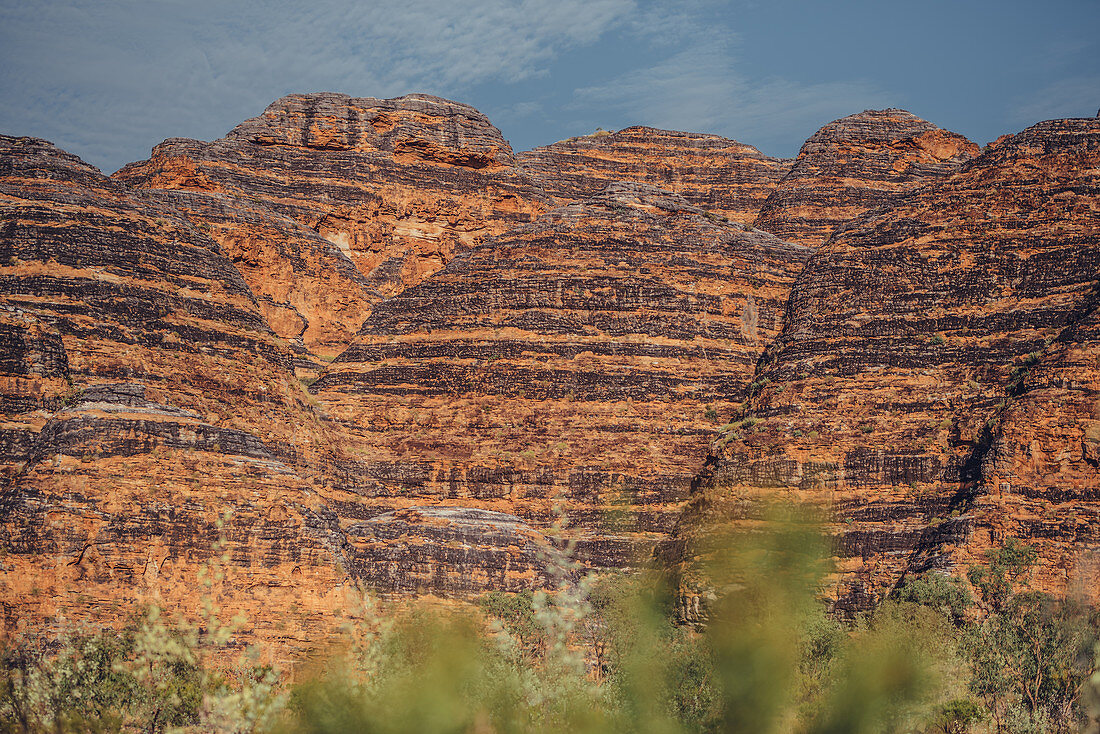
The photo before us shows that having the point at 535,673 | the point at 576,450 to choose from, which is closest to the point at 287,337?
the point at 576,450

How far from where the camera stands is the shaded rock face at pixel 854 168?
58.9 metres

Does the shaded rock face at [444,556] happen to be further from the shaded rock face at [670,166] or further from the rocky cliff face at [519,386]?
the shaded rock face at [670,166]

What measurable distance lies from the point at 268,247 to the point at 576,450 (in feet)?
47.0

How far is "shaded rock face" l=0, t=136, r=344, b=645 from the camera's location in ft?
99.1

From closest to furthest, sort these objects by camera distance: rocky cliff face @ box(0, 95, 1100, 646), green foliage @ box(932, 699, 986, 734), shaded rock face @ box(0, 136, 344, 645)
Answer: green foliage @ box(932, 699, 986, 734) → shaded rock face @ box(0, 136, 344, 645) → rocky cliff face @ box(0, 95, 1100, 646)

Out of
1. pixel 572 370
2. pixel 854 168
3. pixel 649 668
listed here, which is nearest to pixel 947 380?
pixel 572 370

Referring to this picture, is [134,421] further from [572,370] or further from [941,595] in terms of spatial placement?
[941,595]

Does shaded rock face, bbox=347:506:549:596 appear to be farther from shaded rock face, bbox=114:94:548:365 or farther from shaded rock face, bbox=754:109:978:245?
shaded rock face, bbox=754:109:978:245

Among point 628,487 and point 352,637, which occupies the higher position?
point 628,487

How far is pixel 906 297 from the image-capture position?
4231cm

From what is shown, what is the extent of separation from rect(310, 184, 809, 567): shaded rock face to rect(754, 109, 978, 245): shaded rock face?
33.3ft

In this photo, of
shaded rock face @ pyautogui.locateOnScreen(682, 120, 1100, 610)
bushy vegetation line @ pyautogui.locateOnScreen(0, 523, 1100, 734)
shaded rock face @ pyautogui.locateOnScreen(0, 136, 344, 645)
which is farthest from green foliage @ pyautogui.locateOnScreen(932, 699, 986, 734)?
shaded rock face @ pyautogui.locateOnScreen(0, 136, 344, 645)

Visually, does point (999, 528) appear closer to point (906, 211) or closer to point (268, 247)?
point (906, 211)

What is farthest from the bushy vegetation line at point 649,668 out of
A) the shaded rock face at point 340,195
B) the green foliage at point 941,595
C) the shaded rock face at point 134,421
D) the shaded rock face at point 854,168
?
the shaded rock face at point 854,168
